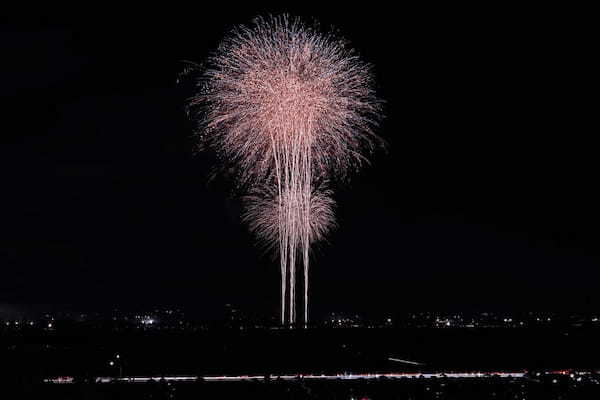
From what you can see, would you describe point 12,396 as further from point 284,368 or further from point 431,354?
point 431,354

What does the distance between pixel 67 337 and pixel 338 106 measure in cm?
1109

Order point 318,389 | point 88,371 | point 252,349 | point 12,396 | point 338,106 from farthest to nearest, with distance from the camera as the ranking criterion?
point 338,106, point 252,349, point 88,371, point 318,389, point 12,396

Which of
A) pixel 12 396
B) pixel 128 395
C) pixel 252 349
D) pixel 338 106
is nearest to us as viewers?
pixel 12 396

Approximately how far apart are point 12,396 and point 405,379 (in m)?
7.11

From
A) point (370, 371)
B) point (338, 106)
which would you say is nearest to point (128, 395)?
point (370, 371)

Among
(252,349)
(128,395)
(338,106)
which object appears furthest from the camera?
(338,106)

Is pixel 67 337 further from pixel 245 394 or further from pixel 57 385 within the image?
pixel 245 394

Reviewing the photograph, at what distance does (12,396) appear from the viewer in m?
11.9

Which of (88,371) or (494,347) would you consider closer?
(88,371)

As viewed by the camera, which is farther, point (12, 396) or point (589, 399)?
point (589, 399)

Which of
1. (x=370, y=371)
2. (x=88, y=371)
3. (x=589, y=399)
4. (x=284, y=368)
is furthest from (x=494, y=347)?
(x=88, y=371)

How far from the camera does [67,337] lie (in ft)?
63.0

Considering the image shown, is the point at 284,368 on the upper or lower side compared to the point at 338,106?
lower

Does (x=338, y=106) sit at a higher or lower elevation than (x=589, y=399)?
higher
